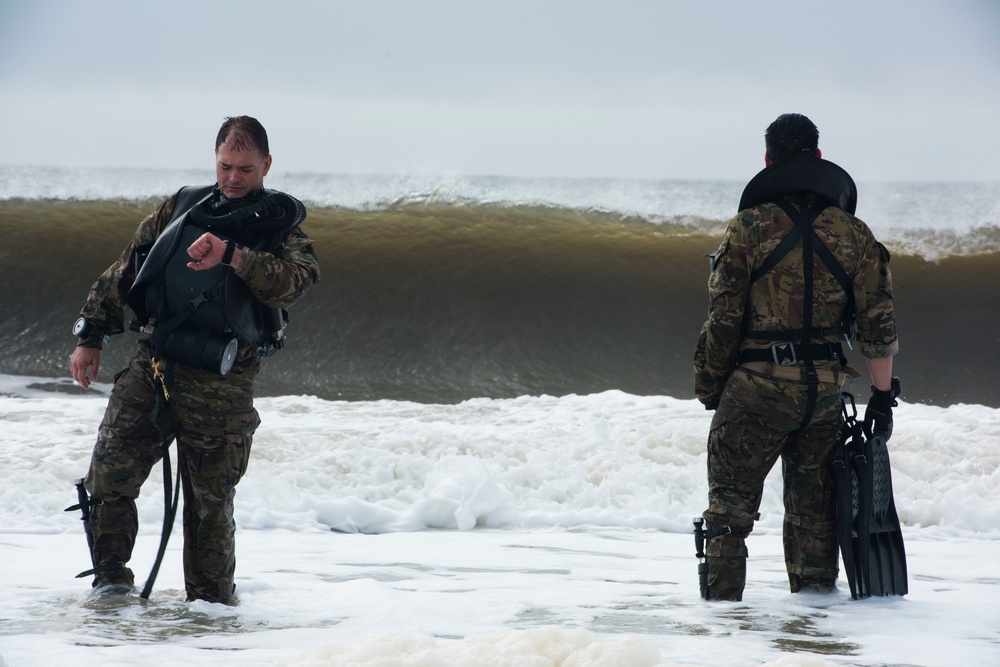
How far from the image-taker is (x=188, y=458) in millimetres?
2877

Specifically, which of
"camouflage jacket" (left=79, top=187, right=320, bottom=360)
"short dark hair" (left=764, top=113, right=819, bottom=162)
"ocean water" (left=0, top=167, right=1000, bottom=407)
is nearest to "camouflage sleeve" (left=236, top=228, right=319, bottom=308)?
"camouflage jacket" (left=79, top=187, right=320, bottom=360)

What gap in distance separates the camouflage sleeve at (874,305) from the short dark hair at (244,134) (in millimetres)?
1793

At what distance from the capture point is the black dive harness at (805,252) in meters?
2.94

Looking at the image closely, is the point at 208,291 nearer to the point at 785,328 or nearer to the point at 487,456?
the point at 785,328

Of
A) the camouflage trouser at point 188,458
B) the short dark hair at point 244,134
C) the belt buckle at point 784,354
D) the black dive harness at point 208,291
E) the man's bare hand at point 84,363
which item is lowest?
the camouflage trouser at point 188,458

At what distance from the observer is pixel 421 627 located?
110 inches

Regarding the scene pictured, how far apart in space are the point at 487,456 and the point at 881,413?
319 cm

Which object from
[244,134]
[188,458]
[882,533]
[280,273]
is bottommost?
[882,533]

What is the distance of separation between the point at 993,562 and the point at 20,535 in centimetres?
417

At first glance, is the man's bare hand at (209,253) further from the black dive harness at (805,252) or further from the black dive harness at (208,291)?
the black dive harness at (805,252)

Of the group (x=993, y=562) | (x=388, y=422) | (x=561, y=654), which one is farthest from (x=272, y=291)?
(x=388, y=422)

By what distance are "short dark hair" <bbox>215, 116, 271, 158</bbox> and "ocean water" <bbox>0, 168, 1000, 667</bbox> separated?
1339 millimetres

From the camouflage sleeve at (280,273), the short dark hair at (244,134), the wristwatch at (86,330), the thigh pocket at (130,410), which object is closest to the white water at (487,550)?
the thigh pocket at (130,410)

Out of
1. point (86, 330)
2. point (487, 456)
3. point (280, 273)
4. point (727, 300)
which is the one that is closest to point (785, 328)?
point (727, 300)
